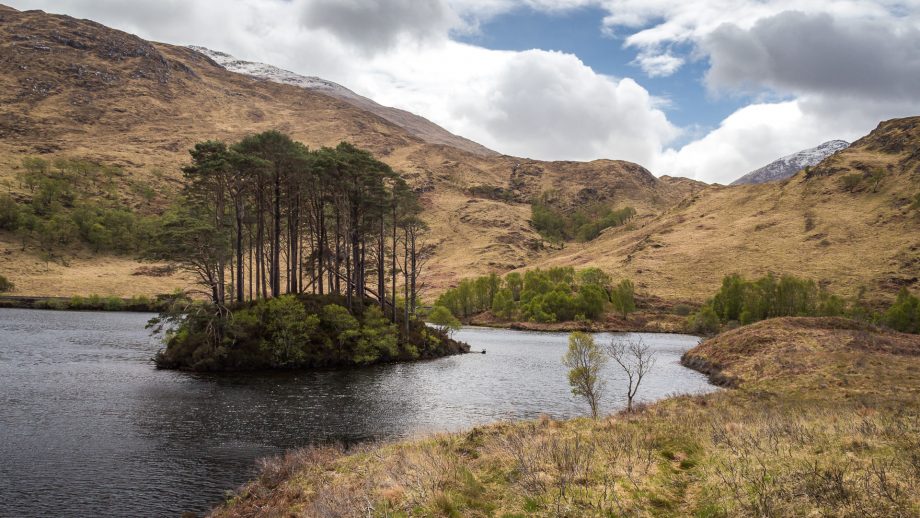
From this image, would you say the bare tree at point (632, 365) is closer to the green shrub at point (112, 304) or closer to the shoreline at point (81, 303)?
the shoreline at point (81, 303)

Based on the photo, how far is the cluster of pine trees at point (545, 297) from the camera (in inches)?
6107

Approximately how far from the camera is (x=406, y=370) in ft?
204

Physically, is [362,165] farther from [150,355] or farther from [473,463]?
[473,463]

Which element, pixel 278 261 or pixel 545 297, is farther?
pixel 545 297

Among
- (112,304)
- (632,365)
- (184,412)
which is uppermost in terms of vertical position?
(112,304)

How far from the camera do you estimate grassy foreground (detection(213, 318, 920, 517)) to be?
11.5m

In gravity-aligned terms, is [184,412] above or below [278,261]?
below

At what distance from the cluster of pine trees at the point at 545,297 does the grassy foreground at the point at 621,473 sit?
131695 millimetres

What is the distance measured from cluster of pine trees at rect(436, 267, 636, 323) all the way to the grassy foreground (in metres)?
132

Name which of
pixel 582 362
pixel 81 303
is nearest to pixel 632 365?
pixel 582 362

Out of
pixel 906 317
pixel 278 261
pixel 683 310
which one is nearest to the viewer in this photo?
pixel 278 261

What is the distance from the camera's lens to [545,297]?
523 feet

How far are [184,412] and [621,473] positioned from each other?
1254 inches

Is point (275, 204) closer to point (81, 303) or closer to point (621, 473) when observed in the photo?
point (621, 473)
